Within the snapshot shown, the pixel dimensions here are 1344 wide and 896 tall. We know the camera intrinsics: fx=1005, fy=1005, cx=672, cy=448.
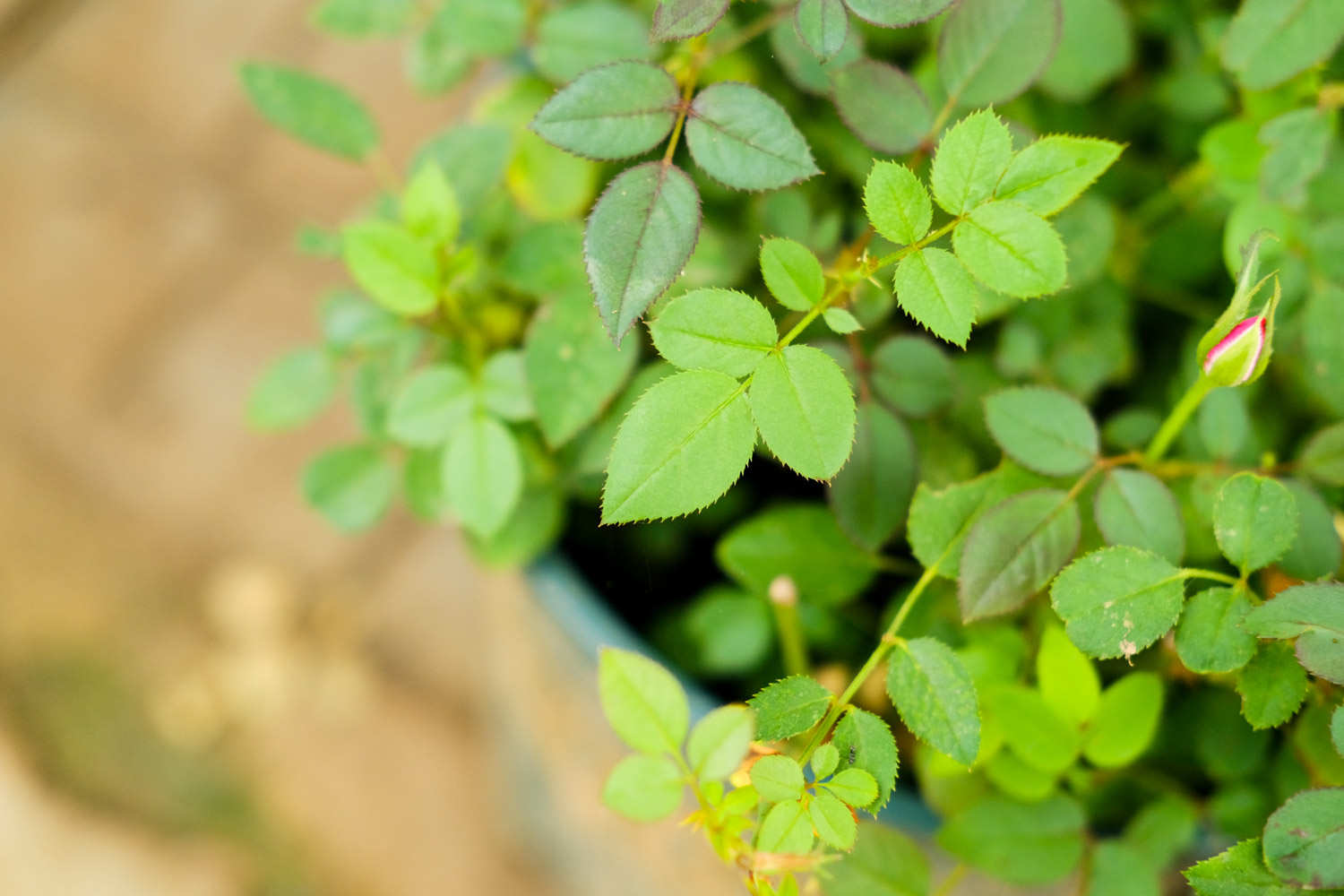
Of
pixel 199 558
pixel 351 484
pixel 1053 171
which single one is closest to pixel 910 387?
pixel 1053 171

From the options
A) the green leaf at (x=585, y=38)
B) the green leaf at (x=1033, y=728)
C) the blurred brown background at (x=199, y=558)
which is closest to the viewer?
the green leaf at (x=1033, y=728)

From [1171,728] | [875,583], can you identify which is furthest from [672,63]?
[1171,728]

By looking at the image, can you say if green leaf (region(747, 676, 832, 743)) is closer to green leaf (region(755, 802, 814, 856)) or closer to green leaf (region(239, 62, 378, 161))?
green leaf (region(755, 802, 814, 856))

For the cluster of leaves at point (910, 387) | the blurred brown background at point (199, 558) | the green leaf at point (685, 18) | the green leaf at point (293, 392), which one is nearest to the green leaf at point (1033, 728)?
the cluster of leaves at point (910, 387)

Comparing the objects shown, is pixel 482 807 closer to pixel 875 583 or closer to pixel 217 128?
pixel 875 583

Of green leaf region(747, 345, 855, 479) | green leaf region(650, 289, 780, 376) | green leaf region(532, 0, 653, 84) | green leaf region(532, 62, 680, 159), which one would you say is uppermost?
green leaf region(532, 62, 680, 159)

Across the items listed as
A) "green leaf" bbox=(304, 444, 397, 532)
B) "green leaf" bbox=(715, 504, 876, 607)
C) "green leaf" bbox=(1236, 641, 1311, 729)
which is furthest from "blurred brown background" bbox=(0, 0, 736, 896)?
"green leaf" bbox=(1236, 641, 1311, 729)

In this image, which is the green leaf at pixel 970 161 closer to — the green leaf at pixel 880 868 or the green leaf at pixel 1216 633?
the green leaf at pixel 1216 633
